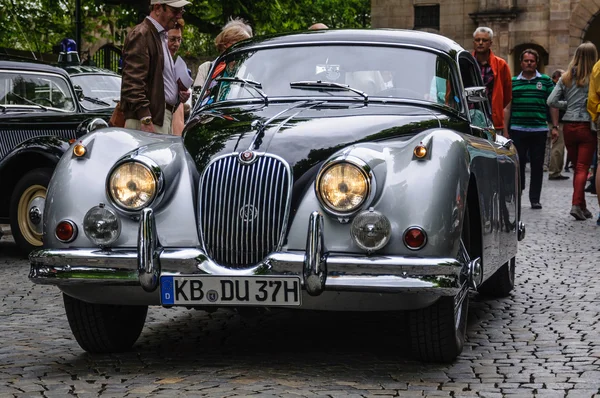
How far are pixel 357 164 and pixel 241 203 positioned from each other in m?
0.55

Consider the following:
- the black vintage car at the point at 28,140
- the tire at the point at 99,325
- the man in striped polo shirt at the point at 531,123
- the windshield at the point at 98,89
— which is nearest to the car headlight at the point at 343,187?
the tire at the point at 99,325

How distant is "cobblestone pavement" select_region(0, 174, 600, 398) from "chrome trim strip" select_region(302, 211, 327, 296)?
0.43m

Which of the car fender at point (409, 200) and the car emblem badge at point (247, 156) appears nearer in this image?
the car fender at point (409, 200)

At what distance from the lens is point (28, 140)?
10.9 metres

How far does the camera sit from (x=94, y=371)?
5.59 metres

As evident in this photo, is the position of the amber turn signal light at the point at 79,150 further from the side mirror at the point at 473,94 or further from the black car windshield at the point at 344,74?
the side mirror at the point at 473,94

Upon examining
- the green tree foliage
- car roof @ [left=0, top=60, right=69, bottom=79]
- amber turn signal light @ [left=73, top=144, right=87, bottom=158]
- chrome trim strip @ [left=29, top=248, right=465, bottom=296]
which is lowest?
chrome trim strip @ [left=29, top=248, right=465, bottom=296]

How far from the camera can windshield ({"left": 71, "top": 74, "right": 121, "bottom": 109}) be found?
13250 millimetres

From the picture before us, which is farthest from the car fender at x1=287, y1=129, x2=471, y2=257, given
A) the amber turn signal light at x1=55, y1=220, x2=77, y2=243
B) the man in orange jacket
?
the man in orange jacket

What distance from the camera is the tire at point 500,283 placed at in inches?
319

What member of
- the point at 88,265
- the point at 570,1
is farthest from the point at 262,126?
the point at 570,1

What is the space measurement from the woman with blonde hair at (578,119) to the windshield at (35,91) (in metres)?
6.03

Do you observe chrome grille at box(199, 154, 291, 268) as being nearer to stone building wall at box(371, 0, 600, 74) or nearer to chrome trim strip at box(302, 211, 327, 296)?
chrome trim strip at box(302, 211, 327, 296)

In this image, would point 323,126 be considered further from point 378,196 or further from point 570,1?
point 570,1
